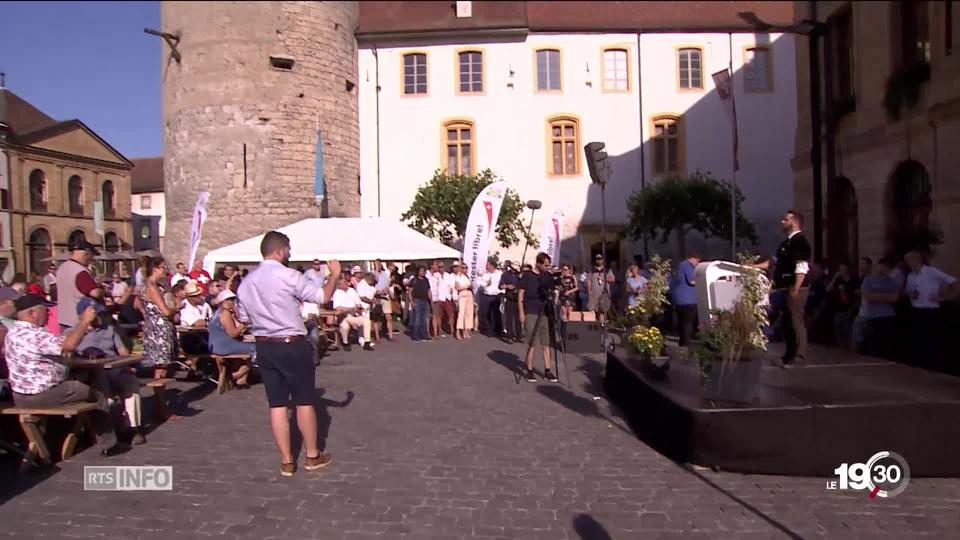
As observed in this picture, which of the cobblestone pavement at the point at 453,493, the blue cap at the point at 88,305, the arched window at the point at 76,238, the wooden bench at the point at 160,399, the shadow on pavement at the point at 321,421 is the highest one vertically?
the arched window at the point at 76,238

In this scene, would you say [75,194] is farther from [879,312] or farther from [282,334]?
[879,312]

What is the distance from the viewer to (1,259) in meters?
36.8

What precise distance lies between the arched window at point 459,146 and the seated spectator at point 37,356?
934 inches

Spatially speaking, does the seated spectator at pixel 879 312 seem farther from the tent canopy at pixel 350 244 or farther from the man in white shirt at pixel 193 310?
the man in white shirt at pixel 193 310

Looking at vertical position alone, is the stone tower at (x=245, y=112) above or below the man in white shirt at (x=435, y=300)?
above

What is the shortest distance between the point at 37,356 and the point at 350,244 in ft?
26.5

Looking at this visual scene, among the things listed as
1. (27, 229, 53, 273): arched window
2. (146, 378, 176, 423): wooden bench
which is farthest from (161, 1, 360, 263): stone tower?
(146, 378, 176, 423): wooden bench

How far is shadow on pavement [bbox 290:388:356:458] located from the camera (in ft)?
22.0

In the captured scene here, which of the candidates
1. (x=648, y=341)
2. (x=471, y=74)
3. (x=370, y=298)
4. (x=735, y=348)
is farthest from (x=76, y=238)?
(x=471, y=74)

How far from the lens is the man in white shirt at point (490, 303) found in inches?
685

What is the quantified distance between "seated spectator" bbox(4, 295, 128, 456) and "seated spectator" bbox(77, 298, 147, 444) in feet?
1.35

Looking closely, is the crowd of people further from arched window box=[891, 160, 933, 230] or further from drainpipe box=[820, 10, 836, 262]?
drainpipe box=[820, 10, 836, 262]

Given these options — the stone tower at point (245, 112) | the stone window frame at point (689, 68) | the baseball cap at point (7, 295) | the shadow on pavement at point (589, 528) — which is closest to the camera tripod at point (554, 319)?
the shadow on pavement at point (589, 528)

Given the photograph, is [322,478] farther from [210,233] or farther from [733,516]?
[210,233]
